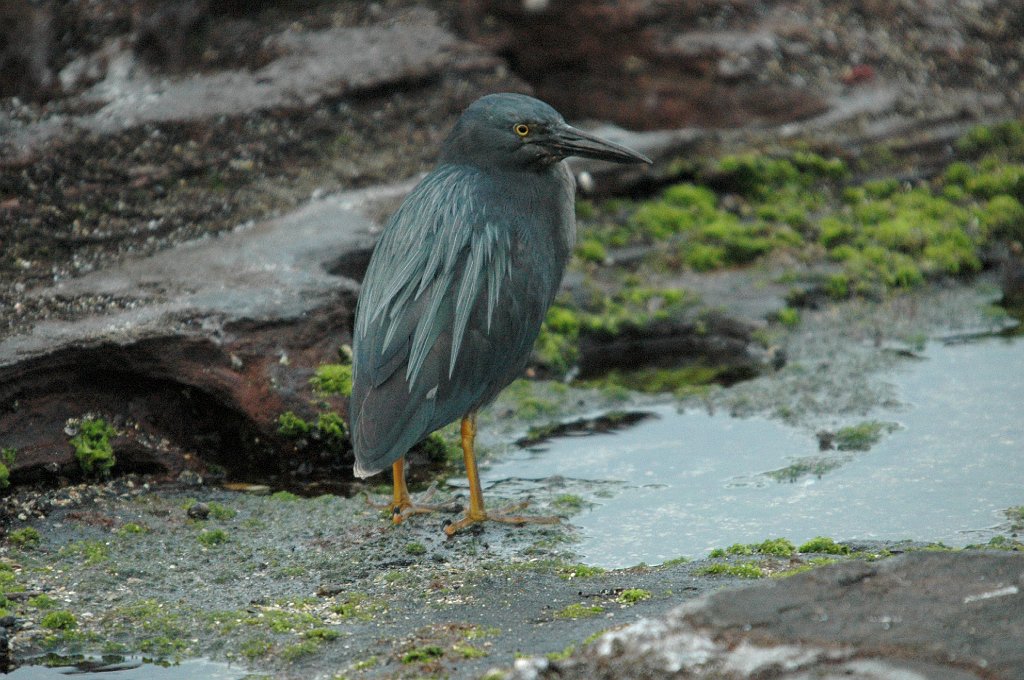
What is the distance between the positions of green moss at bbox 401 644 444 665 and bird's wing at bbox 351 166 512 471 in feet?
3.41

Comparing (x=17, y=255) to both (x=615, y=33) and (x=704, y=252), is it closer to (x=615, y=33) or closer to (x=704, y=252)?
(x=704, y=252)

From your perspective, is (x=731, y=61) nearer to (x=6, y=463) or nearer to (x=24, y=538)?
(x=6, y=463)

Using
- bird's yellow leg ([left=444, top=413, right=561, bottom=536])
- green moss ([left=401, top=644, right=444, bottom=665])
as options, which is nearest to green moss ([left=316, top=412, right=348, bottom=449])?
bird's yellow leg ([left=444, top=413, right=561, bottom=536])

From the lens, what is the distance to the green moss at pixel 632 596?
3.58 meters

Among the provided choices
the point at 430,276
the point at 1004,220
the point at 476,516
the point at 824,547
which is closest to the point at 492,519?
the point at 476,516

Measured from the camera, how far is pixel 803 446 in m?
5.09

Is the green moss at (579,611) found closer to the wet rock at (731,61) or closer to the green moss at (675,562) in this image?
the green moss at (675,562)

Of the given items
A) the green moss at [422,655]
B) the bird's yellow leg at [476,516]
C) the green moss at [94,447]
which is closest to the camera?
the green moss at [422,655]

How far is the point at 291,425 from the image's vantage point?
5016mm

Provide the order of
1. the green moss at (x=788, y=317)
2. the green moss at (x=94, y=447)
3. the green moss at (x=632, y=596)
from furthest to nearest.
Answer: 1. the green moss at (x=788, y=317)
2. the green moss at (x=94, y=447)
3. the green moss at (x=632, y=596)

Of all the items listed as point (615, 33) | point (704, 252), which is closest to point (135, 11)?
point (615, 33)

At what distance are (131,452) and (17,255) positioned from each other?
1334 mm

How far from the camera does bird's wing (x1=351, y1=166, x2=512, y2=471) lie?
4.29 metres

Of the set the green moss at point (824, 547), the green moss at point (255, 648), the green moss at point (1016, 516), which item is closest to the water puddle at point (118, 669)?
the green moss at point (255, 648)
